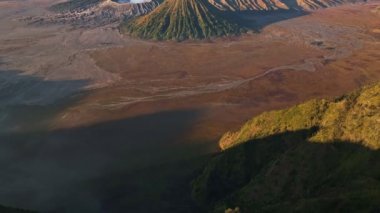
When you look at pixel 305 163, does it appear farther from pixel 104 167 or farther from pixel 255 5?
pixel 255 5

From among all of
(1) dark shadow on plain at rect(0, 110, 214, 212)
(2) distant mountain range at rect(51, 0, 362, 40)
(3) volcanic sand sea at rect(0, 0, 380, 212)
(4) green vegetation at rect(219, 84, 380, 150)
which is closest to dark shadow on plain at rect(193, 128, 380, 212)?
(4) green vegetation at rect(219, 84, 380, 150)

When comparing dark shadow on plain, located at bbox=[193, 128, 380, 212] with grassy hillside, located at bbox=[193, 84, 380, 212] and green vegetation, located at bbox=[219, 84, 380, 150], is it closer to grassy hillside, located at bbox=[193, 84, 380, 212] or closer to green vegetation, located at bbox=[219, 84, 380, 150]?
grassy hillside, located at bbox=[193, 84, 380, 212]

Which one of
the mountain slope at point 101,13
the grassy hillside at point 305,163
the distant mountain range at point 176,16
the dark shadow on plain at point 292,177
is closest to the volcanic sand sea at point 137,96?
the dark shadow on plain at point 292,177

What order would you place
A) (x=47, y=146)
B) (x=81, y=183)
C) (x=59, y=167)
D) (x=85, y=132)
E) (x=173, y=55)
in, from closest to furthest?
(x=81, y=183) < (x=59, y=167) < (x=47, y=146) < (x=85, y=132) < (x=173, y=55)

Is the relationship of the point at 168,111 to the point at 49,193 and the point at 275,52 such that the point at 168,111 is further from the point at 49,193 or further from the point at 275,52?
the point at 275,52

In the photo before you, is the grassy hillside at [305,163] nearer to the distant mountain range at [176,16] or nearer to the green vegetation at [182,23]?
the green vegetation at [182,23]

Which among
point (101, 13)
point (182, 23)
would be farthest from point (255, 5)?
point (101, 13)

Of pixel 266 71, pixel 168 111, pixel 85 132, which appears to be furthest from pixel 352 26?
pixel 85 132
